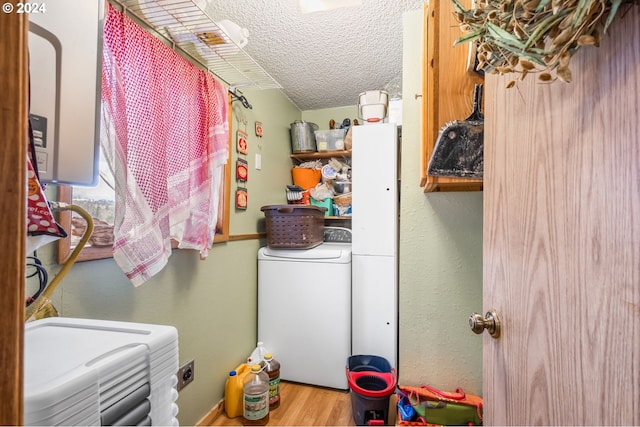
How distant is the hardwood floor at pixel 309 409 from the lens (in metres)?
1.67

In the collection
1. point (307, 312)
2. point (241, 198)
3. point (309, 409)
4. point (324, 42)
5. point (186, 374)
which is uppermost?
point (324, 42)

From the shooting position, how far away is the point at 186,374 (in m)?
1.49

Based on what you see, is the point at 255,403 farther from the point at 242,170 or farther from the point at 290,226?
the point at 242,170

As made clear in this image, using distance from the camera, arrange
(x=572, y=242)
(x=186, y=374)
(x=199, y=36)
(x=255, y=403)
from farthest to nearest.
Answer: (x=255, y=403) → (x=186, y=374) → (x=199, y=36) → (x=572, y=242)

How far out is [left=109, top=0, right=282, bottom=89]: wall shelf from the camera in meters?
1.13

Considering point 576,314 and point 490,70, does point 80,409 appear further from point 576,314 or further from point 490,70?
point 490,70

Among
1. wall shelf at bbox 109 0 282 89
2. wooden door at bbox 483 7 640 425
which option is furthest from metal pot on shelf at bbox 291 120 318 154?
wooden door at bbox 483 7 640 425

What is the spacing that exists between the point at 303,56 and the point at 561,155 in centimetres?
187

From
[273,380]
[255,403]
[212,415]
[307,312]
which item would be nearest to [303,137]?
[307,312]

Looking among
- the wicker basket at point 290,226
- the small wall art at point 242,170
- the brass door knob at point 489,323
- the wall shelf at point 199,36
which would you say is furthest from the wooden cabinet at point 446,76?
the small wall art at point 242,170

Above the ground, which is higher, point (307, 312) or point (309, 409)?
point (307, 312)

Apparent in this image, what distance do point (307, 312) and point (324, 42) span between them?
1.83 metres

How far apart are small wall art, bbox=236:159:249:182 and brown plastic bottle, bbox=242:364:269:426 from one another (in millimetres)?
1244

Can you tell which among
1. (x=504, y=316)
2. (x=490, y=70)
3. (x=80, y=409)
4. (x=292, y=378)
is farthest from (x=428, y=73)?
(x=292, y=378)
